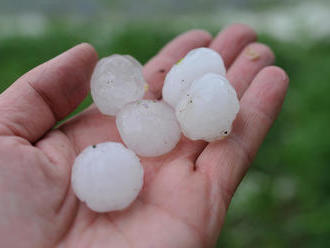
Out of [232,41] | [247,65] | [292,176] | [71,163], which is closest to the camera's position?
[71,163]

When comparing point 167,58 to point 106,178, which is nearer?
point 106,178

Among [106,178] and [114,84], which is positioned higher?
[114,84]

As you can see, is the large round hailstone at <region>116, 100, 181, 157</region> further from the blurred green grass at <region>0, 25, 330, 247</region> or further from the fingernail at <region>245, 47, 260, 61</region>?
the blurred green grass at <region>0, 25, 330, 247</region>

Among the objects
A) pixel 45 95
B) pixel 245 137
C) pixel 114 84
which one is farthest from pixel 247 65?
pixel 45 95

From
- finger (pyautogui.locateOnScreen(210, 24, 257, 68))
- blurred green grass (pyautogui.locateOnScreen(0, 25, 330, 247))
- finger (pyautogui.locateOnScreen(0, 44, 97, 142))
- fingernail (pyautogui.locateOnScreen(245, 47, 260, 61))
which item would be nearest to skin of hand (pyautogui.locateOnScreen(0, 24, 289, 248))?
finger (pyautogui.locateOnScreen(0, 44, 97, 142))

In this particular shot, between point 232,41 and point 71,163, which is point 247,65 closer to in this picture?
point 232,41

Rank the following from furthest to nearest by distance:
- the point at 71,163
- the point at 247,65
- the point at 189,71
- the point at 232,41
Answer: the point at 232,41 → the point at 247,65 → the point at 189,71 → the point at 71,163
